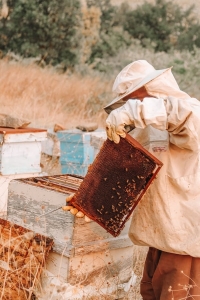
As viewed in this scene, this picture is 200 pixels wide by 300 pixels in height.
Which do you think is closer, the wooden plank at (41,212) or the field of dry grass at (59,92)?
the wooden plank at (41,212)

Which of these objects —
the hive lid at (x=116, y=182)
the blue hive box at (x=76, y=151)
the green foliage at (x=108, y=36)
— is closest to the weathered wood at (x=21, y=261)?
the hive lid at (x=116, y=182)

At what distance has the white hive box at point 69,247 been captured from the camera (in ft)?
9.87

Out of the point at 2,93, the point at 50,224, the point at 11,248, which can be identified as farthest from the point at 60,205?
the point at 2,93

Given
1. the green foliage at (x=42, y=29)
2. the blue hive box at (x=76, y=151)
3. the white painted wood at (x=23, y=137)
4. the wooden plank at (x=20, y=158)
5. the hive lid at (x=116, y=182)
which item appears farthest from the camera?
the green foliage at (x=42, y=29)

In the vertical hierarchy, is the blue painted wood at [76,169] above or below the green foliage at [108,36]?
below

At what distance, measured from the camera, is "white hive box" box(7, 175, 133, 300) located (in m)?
3.01

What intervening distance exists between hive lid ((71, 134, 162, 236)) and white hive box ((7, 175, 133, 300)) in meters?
0.27

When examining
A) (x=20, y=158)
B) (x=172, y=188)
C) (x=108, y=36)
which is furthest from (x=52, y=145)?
(x=108, y=36)

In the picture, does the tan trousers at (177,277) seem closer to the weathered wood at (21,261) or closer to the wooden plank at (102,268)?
the wooden plank at (102,268)

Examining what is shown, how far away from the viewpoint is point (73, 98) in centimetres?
1249

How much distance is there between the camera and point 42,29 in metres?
16.5

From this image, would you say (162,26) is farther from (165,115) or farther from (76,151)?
(165,115)

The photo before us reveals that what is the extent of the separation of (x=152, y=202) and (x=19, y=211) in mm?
1040

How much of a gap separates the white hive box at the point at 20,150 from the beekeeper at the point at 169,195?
1755mm
